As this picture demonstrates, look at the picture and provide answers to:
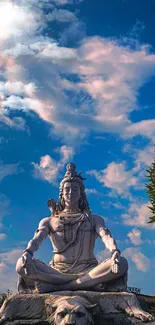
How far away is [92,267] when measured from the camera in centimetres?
1052

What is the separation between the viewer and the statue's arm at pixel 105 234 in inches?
406

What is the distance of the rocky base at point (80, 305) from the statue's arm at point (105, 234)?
115cm

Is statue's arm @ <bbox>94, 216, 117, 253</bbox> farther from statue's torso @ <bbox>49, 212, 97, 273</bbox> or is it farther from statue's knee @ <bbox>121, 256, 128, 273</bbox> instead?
statue's knee @ <bbox>121, 256, 128, 273</bbox>

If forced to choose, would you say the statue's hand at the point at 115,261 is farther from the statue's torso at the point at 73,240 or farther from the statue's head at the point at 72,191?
the statue's head at the point at 72,191

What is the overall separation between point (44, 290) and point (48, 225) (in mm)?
1813

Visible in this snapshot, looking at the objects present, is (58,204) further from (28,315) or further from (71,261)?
(28,315)

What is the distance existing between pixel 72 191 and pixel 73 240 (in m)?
1.20

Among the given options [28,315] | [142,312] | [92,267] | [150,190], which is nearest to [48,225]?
[92,267]

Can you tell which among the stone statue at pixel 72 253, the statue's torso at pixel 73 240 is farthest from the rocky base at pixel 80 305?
the statue's torso at pixel 73 240

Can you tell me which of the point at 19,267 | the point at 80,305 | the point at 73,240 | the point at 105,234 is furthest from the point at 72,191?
the point at 80,305

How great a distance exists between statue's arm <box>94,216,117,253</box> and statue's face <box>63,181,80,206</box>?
660mm

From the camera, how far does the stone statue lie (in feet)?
31.8

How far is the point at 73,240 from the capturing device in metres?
10.8

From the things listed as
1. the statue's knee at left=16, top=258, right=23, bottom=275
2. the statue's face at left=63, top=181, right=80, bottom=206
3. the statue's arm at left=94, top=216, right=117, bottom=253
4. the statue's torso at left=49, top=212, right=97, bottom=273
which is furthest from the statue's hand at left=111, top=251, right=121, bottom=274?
the statue's face at left=63, top=181, right=80, bottom=206
